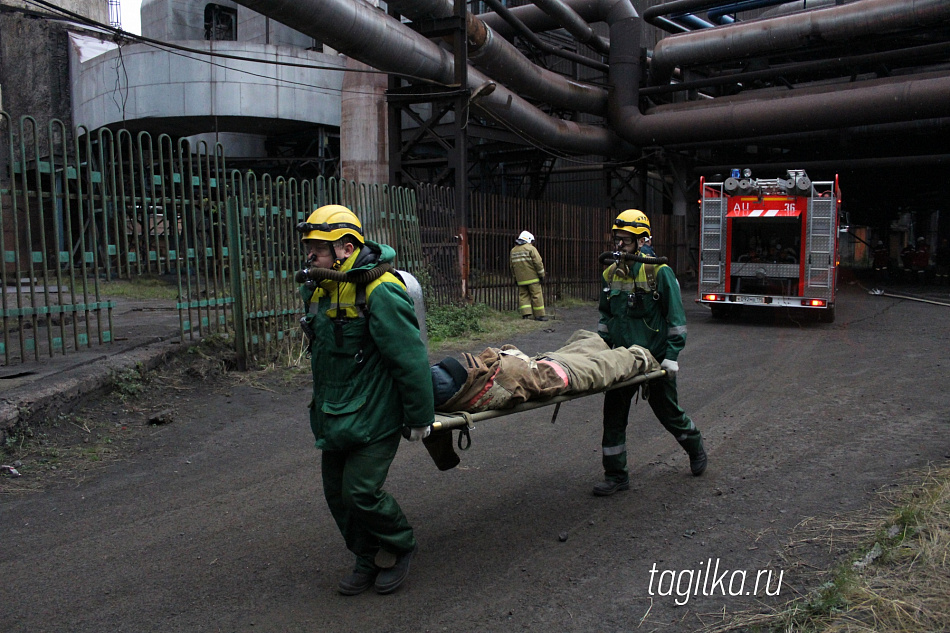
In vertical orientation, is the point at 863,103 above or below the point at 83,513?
above

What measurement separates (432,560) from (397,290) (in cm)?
153

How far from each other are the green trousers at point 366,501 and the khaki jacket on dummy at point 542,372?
51cm

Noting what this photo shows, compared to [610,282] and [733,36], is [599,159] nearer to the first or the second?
[733,36]

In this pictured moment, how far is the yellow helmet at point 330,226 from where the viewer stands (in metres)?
3.58

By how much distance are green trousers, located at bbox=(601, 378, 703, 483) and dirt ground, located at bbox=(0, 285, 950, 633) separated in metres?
0.24

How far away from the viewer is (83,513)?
186 inches

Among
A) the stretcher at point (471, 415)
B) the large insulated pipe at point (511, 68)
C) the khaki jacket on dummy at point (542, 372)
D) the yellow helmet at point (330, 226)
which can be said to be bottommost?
the stretcher at point (471, 415)

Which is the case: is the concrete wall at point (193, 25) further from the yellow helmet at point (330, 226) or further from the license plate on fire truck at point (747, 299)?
the yellow helmet at point (330, 226)

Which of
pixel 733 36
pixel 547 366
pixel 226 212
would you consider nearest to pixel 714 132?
pixel 733 36

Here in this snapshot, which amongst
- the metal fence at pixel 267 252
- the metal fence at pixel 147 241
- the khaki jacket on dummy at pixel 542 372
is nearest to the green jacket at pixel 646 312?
the khaki jacket on dummy at pixel 542 372

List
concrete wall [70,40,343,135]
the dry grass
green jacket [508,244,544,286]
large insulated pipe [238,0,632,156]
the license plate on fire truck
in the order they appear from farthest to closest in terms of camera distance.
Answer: concrete wall [70,40,343,135] < green jacket [508,244,544,286] < the license plate on fire truck < large insulated pipe [238,0,632,156] < the dry grass

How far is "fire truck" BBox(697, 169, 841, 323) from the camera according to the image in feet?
47.6

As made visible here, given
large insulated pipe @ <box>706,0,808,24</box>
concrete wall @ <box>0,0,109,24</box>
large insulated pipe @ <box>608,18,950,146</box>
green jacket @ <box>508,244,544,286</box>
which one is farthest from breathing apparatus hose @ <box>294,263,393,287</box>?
concrete wall @ <box>0,0,109,24</box>

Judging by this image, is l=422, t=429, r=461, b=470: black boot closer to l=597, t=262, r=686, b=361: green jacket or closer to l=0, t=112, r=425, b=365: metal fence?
l=597, t=262, r=686, b=361: green jacket
